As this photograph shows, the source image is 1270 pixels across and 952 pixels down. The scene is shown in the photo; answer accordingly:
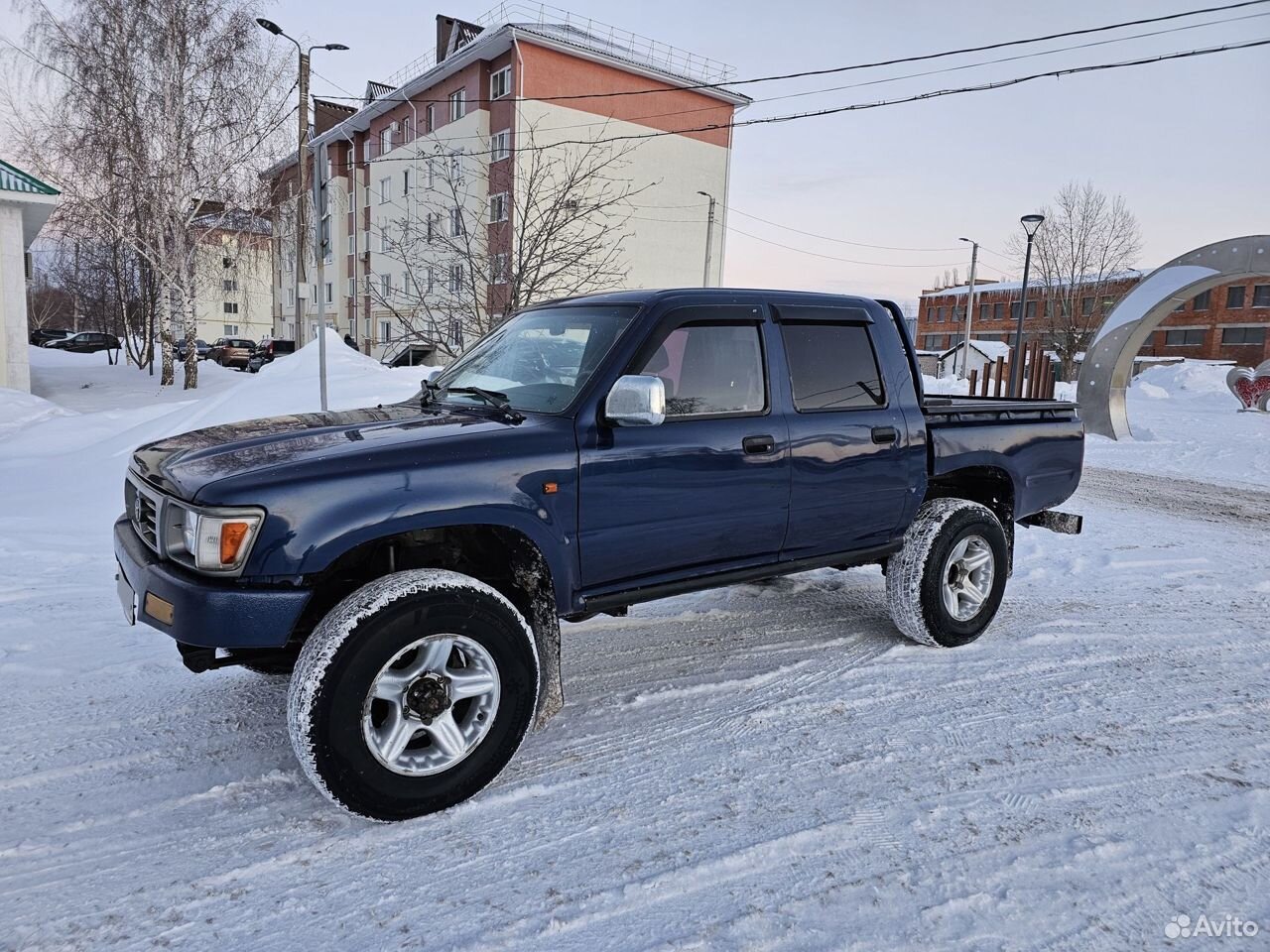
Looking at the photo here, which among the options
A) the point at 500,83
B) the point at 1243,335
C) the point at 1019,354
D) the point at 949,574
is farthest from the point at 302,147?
the point at 1243,335

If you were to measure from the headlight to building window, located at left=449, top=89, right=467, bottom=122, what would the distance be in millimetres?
34633

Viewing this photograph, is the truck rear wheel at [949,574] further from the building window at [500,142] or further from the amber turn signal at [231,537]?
the building window at [500,142]

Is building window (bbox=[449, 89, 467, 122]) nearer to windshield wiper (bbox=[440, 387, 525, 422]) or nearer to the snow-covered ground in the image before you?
the snow-covered ground

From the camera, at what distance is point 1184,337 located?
5831cm

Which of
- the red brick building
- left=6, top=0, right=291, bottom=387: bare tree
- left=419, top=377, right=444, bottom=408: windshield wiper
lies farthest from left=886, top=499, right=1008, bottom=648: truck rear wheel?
the red brick building

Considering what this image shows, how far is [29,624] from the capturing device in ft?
14.9

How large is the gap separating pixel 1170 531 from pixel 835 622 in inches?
180

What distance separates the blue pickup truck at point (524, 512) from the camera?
2752mm

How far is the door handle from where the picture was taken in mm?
4141

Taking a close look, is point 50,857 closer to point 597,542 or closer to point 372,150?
point 597,542

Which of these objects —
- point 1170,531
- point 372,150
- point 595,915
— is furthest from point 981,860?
point 372,150

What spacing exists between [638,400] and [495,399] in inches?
32.6

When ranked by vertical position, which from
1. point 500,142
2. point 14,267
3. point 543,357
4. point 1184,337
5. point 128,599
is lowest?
point 128,599

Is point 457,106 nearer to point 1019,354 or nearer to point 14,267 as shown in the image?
point 14,267
